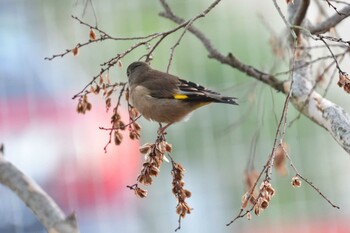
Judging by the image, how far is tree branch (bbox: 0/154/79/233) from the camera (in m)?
2.16

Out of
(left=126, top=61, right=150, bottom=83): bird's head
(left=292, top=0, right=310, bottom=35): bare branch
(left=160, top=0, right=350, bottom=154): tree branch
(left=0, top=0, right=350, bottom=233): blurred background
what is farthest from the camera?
(left=0, top=0, right=350, bottom=233): blurred background

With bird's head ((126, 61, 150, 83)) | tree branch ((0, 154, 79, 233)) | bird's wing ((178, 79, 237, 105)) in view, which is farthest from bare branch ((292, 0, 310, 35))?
tree branch ((0, 154, 79, 233))

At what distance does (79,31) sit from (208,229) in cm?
153

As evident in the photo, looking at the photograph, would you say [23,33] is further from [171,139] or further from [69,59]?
[171,139]

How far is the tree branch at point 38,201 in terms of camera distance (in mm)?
2164

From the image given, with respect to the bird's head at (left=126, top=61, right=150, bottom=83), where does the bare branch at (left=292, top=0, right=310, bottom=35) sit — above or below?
below

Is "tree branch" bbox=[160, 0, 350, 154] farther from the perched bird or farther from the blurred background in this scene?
the blurred background

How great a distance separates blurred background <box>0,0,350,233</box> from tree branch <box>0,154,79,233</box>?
109 inches

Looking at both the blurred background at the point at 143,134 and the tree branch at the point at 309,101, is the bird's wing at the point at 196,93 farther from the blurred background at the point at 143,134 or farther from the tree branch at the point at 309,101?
the blurred background at the point at 143,134

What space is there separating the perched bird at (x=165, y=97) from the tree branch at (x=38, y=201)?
15.2 inches

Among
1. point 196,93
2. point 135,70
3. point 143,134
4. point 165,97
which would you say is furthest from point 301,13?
point 143,134

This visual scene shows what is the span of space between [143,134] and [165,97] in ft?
9.35

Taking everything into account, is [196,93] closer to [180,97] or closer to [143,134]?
[180,97]

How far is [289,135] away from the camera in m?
5.63
